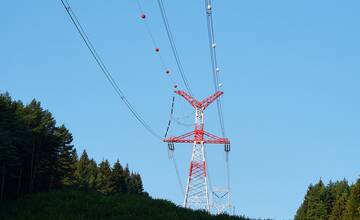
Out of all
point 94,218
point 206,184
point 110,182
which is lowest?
point 94,218

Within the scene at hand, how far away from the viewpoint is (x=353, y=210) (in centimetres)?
7975

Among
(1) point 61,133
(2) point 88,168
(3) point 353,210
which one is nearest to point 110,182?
(2) point 88,168

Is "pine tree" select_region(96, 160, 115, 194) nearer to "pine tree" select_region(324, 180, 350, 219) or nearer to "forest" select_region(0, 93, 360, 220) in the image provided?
"forest" select_region(0, 93, 360, 220)

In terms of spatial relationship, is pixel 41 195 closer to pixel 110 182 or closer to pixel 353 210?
pixel 353 210

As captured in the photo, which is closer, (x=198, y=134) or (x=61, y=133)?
(x=198, y=134)

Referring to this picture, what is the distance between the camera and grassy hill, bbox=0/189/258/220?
143 ft

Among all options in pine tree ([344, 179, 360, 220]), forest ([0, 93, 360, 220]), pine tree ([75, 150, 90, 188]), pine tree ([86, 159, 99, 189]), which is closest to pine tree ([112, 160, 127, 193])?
forest ([0, 93, 360, 220])

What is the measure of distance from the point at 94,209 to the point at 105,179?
68368 millimetres

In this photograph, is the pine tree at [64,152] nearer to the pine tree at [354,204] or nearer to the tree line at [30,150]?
the tree line at [30,150]

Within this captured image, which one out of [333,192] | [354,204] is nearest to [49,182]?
[354,204]

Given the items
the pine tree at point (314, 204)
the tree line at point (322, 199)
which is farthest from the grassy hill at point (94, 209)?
the pine tree at point (314, 204)

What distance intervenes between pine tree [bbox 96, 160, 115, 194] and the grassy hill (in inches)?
1950

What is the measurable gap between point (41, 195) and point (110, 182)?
51.1 m

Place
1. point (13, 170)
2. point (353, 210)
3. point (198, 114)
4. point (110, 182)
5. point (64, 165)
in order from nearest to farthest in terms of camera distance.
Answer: point (198, 114) → point (13, 170) → point (353, 210) → point (64, 165) → point (110, 182)
